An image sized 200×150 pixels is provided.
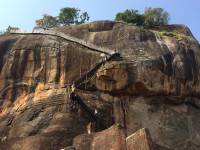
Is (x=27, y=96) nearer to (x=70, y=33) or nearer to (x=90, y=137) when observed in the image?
(x=70, y=33)

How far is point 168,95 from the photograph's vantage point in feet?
85.2

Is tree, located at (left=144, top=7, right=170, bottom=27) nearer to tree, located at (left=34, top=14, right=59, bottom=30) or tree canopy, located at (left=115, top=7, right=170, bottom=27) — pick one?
tree canopy, located at (left=115, top=7, right=170, bottom=27)

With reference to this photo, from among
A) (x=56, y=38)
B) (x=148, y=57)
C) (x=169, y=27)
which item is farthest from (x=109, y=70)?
(x=169, y=27)

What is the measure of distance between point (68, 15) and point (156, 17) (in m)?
11.1

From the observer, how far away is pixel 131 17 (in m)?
37.8

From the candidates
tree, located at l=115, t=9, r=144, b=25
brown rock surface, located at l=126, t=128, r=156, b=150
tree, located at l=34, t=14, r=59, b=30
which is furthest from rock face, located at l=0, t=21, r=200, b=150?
tree, located at l=34, t=14, r=59, b=30

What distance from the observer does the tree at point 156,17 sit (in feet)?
114

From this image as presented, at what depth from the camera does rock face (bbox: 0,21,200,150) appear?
948 inches

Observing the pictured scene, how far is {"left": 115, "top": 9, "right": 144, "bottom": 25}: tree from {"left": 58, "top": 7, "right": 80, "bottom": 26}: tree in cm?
587

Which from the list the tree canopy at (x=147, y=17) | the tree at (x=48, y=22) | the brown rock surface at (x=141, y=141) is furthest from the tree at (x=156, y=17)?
the brown rock surface at (x=141, y=141)

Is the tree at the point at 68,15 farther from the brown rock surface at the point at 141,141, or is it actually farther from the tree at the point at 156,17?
the brown rock surface at the point at 141,141

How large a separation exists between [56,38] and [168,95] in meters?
7.83

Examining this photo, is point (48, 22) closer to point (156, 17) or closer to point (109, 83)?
point (156, 17)

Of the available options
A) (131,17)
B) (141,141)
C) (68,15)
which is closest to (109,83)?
(141,141)
